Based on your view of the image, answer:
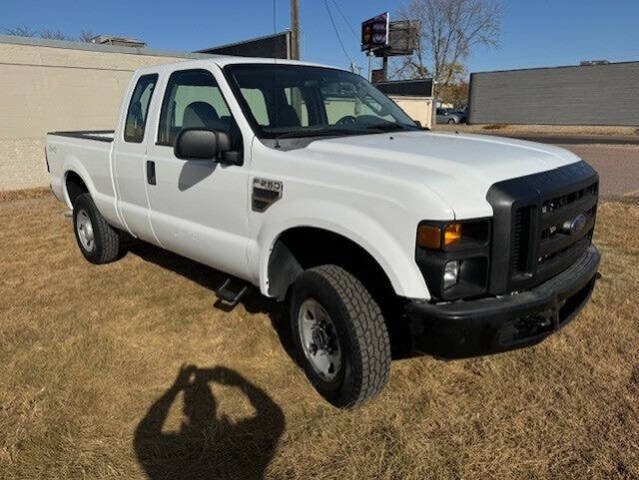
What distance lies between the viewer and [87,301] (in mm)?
4418

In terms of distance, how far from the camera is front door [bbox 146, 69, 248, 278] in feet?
10.7

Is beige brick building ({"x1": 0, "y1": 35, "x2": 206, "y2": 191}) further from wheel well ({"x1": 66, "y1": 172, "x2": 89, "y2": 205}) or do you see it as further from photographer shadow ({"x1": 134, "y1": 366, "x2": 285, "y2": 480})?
photographer shadow ({"x1": 134, "y1": 366, "x2": 285, "y2": 480})

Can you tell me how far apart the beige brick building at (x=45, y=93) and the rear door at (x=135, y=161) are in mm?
7491

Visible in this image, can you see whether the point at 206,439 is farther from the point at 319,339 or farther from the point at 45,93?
the point at 45,93

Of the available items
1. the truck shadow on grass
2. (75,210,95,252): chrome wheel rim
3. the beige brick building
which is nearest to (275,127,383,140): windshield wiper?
the truck shadow on grass

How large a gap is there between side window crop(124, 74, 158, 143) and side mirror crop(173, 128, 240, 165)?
1264mm

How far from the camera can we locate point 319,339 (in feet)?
9.72

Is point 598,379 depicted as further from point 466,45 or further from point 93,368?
point 466,45

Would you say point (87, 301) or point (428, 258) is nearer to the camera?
point (428, 258)

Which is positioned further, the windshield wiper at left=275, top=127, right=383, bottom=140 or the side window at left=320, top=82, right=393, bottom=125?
the side window at left=320, top=82, right=393, bottom=125

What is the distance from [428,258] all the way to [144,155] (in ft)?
8.72

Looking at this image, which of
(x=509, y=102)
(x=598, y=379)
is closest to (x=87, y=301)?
(x=598, y=379)

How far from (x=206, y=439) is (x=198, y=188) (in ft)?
5.39

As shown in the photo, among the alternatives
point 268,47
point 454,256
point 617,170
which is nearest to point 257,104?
point 454,256
